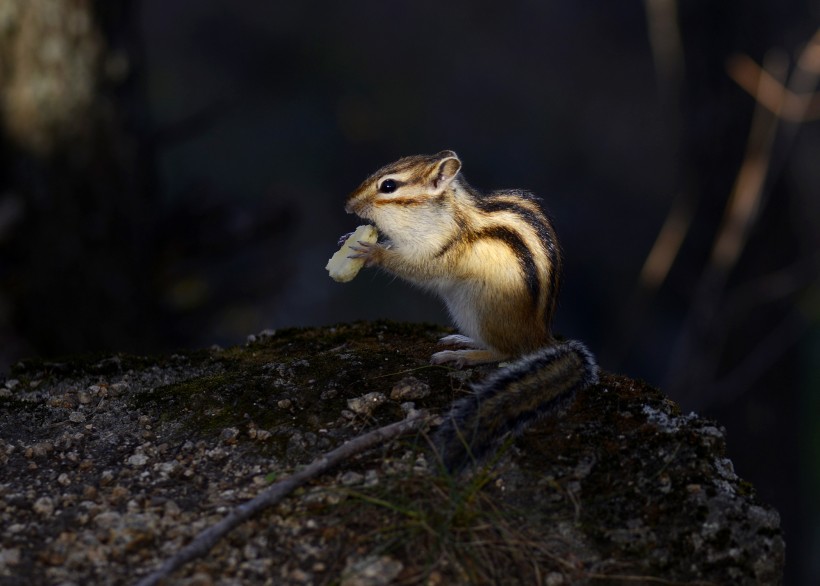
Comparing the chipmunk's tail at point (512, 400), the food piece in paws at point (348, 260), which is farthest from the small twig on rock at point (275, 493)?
the food piece in paws at point (348, 260)

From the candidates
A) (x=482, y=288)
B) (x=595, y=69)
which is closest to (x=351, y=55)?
(x=595, y=69)

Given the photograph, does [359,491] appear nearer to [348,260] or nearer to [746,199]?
[348,260]

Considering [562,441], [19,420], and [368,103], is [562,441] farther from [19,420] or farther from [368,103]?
[368,103]

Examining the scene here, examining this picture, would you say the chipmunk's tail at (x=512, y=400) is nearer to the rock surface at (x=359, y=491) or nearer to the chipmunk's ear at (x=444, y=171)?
the rock surface at (x=359, y=491)

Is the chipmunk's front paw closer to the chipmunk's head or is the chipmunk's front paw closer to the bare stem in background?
the chipmunk's head

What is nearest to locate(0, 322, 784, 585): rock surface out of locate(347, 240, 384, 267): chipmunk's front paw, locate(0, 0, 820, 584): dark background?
locate(347, 240, 384, 267): chipmunk's front paw

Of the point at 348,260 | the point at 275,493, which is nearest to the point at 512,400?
the point at 275,493

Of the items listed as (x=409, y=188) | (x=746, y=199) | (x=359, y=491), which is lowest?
(x=359, y=491)
